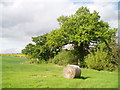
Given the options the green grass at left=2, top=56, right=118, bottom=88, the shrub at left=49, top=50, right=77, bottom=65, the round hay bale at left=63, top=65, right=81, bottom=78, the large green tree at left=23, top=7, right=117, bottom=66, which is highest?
the large green tree at left=23, top=7, right=117, bottom=66

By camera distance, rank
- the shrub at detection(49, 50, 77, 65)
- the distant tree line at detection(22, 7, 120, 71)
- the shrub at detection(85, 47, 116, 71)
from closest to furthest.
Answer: the shrub at detection(85, 47, 116, 71) → the distant tree line at detection(22, 7, 120, 71) → the shrub at detection(49, 50, 77, 65)

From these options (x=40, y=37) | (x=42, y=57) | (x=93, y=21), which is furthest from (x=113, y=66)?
(x=40, y=37)

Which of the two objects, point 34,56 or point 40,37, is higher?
point 40,37

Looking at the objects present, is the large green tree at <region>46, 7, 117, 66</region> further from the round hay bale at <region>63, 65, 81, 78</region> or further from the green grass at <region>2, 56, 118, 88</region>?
the round hay bale at <region>63, 65, 81, 78</region>

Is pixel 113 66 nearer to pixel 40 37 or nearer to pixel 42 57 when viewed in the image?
pixel 42 57

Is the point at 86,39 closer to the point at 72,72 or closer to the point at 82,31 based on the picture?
the point at 82,31

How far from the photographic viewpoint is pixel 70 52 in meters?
35.2

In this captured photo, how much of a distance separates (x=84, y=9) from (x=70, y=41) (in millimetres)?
7488

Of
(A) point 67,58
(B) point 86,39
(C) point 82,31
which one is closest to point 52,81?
(B) point 86,39

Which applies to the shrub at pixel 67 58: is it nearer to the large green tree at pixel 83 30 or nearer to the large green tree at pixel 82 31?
the large green tree at pixel 82 31

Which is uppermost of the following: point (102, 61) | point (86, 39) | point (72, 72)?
point (86, 39)

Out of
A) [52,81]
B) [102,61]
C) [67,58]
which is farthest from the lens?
[67,58]

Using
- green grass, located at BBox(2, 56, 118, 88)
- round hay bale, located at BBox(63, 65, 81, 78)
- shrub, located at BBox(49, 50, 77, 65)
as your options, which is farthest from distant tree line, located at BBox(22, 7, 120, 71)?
round hay bale, located at BBox(63, 65, 81, 78)

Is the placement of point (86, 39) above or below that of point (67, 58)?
above
